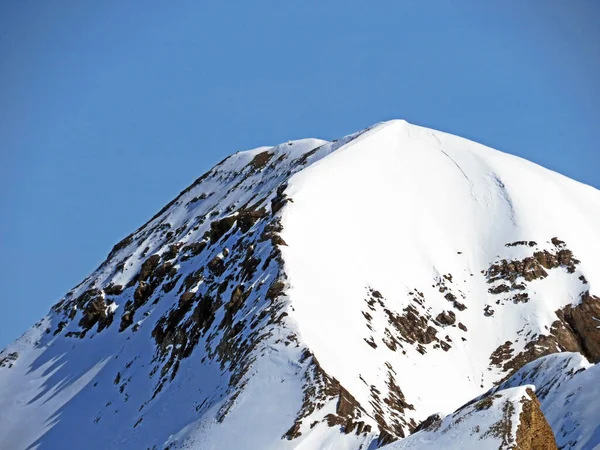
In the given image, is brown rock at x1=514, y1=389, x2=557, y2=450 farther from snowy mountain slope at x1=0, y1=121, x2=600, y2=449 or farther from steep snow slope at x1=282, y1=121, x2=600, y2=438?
steep snow slope at x1=282, y1=121, x2=600, y2=438

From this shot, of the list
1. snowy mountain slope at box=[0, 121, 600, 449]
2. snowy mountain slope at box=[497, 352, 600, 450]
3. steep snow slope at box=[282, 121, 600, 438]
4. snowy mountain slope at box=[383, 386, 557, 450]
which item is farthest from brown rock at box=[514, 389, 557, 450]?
steep snow slope at box=[282, 121, 600, 438]

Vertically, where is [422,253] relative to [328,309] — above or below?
above

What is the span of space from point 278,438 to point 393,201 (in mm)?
52573

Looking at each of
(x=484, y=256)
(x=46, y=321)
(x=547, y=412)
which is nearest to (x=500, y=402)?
(x=547, y=412)

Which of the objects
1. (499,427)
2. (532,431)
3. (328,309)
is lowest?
(532,431)

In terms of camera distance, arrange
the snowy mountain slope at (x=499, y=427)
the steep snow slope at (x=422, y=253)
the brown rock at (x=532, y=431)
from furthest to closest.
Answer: the steep snow slope at (x=422, y=253) → the snowy mountain slope at (x=499, y=427) → the brown rock at (x=532, y=431)

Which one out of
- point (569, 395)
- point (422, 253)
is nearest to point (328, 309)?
point (422, 253)

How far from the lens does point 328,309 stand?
313 feet

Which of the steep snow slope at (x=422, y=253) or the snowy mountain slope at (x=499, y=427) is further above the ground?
the steep snow slope at (x=422, y=253)

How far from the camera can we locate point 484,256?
395ft

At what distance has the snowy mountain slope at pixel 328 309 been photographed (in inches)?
3322

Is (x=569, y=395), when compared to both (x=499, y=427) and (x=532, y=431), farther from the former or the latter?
(x=499, y=427)

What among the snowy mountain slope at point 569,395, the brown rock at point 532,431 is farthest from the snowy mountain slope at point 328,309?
the brown rock at point 532,431

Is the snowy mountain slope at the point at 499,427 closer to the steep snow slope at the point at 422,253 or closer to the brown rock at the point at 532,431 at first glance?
the brown rock at the point at 532,431
